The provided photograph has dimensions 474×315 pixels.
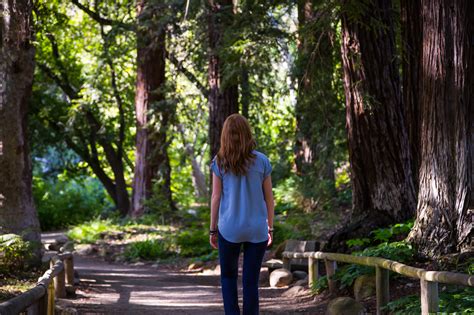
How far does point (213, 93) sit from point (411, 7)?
27.0ft

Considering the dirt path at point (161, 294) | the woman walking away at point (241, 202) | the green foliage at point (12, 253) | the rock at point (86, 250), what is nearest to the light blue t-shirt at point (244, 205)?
the woman walking away at point (241, 202)

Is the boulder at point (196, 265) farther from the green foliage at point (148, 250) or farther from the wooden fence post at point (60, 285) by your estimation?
the wooden fence post at point (60, 285)

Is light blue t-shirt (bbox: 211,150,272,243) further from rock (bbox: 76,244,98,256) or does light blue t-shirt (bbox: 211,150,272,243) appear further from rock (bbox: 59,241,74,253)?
rock (bbox: 76,244,98,256)

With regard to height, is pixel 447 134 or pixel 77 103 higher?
pixel 77 103

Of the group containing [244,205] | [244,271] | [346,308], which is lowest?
[346,308]

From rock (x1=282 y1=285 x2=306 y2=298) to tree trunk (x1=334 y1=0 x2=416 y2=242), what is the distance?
1278 millimetres

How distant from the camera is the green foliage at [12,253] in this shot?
33.7 ft

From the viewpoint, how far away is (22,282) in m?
9.75

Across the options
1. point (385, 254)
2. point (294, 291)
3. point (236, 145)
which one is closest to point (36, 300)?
point (236, 145)

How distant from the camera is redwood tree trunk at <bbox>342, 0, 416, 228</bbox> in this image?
10.7 meters

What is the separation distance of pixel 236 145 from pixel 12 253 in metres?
5.36

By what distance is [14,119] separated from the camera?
435 inches

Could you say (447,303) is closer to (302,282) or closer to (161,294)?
(302,282)

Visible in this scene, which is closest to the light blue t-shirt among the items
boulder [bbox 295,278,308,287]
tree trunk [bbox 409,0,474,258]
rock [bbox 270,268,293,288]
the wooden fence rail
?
the wooden fence rail
